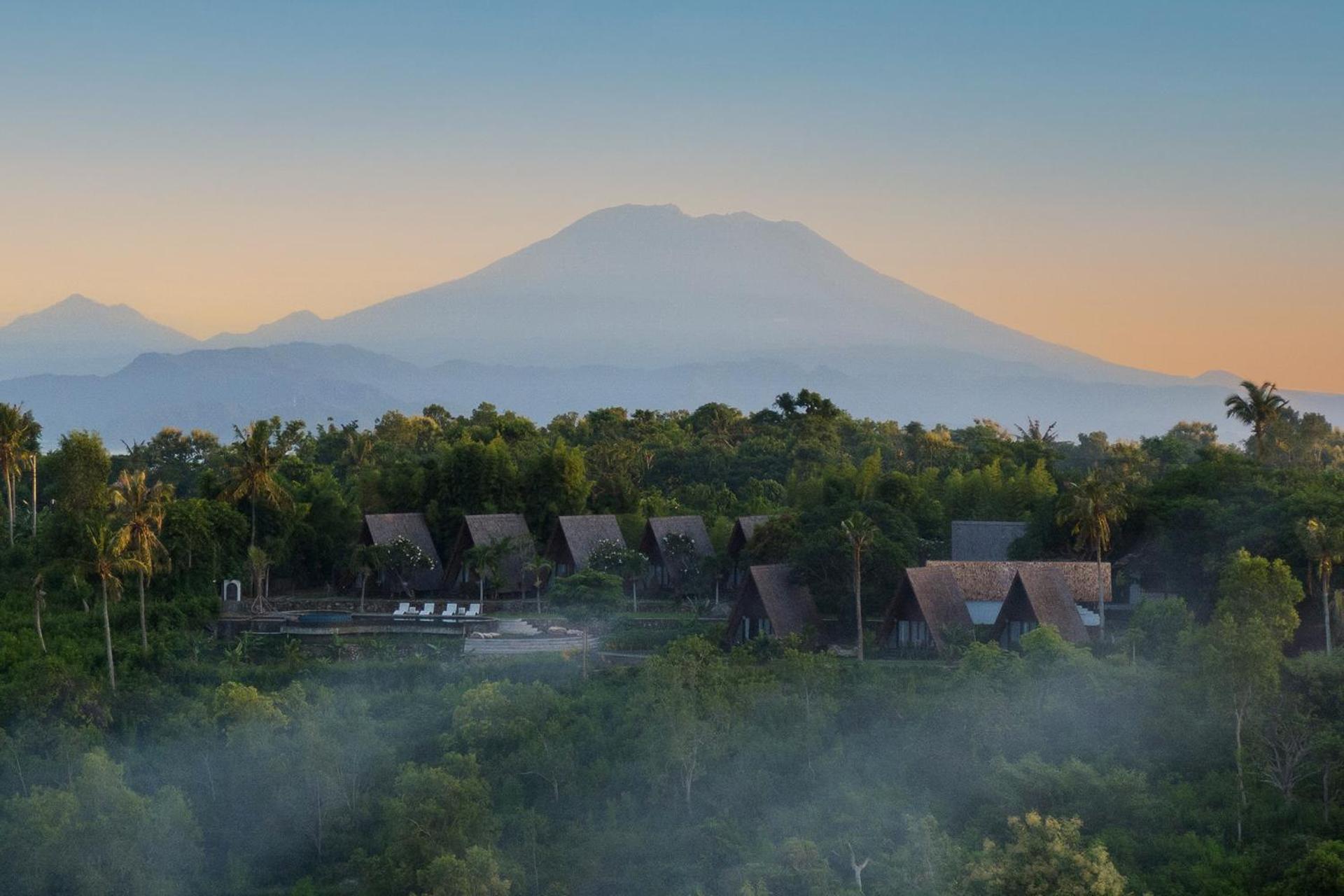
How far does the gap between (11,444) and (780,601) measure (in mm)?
22829

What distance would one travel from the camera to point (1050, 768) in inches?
1048

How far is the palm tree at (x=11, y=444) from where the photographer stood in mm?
43250

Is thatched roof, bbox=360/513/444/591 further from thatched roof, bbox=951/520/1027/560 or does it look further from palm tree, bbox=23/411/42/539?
thatched roof, bbox=951/520/1027/560

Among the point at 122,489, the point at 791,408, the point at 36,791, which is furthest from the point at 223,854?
the point at 791,408

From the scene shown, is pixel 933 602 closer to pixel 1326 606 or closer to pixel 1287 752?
pixel 1326 606

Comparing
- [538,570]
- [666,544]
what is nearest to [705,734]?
[538,570]

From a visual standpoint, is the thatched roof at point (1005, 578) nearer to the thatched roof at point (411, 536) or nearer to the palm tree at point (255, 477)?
the thatched roof at point (411, 536)

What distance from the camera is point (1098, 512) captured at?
34.8 meters

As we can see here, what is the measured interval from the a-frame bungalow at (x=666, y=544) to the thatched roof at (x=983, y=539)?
275 inches

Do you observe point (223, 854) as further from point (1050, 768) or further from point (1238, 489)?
point (1238, 489)

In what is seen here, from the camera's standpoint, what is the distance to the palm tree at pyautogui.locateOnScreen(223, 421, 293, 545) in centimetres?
4247

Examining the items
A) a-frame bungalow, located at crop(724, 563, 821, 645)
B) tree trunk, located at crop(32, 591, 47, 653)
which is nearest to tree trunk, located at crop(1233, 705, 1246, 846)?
a-frame bungalow, located at crop(724, 563, 821, 645)

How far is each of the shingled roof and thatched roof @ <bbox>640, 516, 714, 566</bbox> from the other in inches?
278

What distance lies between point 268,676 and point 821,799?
46.9 feet
